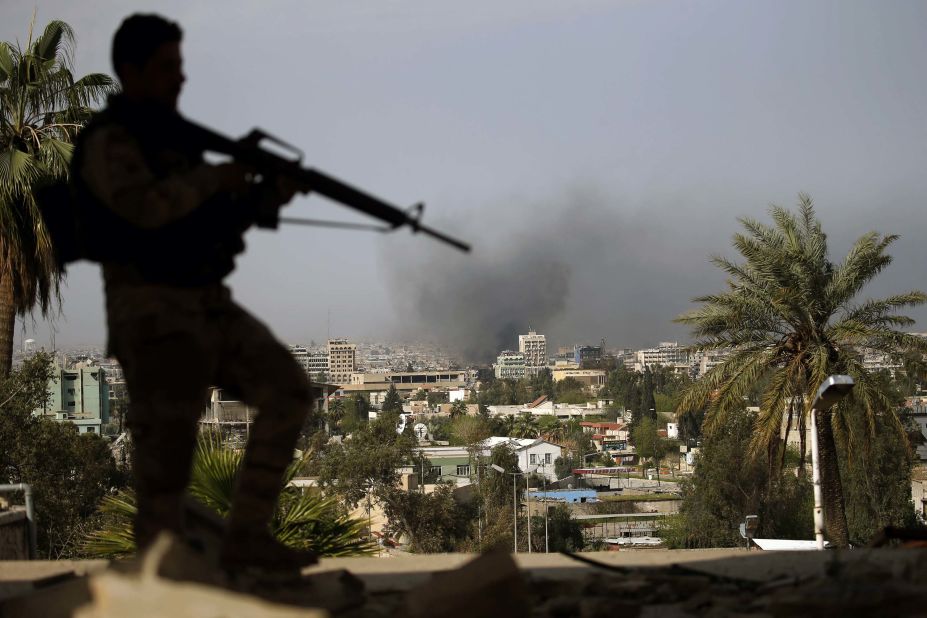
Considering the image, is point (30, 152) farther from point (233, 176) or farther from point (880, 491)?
point (880, 491)

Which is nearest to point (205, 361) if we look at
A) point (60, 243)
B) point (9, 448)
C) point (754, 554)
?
point (60, 243)

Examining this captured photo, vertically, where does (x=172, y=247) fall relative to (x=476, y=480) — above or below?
above

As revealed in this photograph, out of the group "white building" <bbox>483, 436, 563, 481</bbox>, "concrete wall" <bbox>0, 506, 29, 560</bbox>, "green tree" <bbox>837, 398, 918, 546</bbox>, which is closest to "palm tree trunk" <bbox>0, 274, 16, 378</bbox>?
"concrete wall" <bbox>0, 506, 29, 560</bbox>

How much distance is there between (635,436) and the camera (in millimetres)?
141875

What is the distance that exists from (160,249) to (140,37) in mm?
860

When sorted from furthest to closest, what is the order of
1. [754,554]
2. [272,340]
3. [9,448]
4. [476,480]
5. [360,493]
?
[476,480], [360,493], [9,448], [754,554], [272,340]

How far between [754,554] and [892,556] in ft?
2.75

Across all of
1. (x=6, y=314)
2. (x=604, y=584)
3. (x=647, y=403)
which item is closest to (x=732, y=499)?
(x=6, y=314)

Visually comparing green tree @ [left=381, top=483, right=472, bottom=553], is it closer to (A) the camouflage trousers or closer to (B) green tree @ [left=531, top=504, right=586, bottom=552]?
(B) green tree @ [left=531, top=504, right=586, bottom=552]

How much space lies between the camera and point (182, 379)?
4910 millimetres

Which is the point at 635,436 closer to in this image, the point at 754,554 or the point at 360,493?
the point at 360,493

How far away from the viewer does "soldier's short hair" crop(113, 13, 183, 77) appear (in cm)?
491

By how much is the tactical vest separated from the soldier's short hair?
185 millimetres

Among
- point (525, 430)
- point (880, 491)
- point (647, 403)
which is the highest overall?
point (647, 403)
